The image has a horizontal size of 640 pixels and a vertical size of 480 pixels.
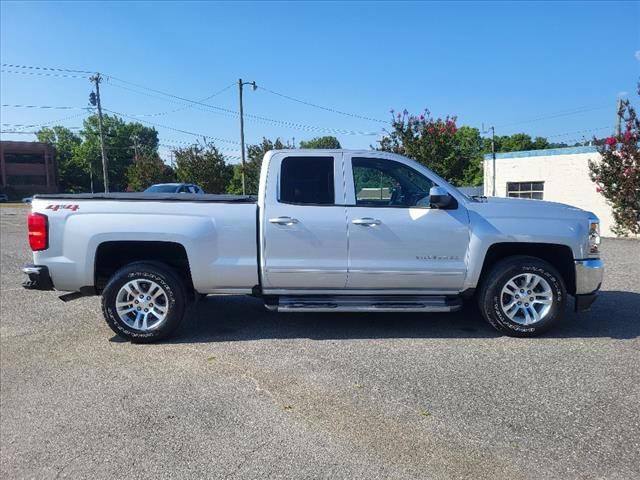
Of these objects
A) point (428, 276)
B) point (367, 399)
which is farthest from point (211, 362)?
point (428, 276)

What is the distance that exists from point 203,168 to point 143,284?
26632 millimetres

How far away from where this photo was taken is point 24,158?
277 ft

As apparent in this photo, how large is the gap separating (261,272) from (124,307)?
149 cm

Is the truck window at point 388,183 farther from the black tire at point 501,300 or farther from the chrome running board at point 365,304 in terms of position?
the black tire at point 501,300

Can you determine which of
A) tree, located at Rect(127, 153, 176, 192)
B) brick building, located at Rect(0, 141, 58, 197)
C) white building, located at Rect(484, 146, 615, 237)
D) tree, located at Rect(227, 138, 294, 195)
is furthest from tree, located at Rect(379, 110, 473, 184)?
brick building, located at Rect(0, 141, 58, 197)

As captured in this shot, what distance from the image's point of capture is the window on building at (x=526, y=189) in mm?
18297

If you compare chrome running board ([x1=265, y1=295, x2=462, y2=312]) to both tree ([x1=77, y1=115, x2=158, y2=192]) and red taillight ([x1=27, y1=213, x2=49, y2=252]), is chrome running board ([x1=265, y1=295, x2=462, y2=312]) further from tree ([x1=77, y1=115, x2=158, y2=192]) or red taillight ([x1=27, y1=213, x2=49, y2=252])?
tree ([x1=77, y1=115, x2=158, y2=192])

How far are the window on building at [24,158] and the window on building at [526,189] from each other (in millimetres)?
87594

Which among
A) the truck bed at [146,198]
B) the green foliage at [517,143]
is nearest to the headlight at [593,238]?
the truck bed at [146,198]

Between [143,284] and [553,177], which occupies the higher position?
[553,177]

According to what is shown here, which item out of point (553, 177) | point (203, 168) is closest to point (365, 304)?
point (553, 177)

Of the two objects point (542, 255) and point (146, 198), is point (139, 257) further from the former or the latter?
point (542, 255)

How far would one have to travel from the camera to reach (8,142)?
84.2m

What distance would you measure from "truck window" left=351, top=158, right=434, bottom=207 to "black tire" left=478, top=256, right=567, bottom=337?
1.16 metres
